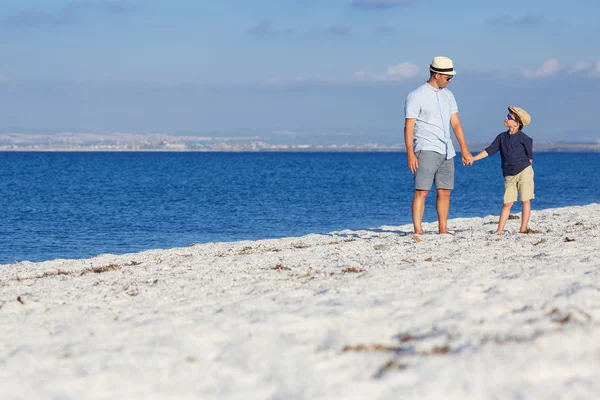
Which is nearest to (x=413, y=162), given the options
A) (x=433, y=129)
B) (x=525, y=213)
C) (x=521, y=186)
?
(x=433, y=129)

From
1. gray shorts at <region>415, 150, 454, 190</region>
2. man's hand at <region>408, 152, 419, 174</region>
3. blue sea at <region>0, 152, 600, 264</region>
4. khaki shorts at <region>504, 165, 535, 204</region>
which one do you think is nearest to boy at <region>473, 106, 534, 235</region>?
khaki shorts at <region>504, 165, 535, 204</region>

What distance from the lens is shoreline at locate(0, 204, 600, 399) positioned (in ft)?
13.0

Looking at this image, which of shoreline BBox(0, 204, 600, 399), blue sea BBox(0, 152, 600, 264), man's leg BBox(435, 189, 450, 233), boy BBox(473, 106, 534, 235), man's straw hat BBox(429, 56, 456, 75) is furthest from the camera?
blue sea BBox(0, 152, 600, 264)

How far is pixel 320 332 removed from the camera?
482 cm

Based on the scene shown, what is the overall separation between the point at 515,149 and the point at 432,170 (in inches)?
45.0

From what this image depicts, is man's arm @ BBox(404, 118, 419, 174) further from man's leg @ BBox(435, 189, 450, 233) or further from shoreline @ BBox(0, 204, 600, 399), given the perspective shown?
shoreline @ BBox(0, 204, 600, 399)

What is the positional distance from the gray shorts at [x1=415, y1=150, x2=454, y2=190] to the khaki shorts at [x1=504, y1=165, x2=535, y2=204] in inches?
32.0

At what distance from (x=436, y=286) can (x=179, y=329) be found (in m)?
2.03

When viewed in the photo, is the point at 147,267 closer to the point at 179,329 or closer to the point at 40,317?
the point at 40,317

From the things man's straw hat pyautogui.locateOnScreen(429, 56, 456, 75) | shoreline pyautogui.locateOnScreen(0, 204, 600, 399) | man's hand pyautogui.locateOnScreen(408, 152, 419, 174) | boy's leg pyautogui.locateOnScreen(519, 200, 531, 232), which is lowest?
shoreline pyautogui.locateOnScreen(0, 204, 600, 399)

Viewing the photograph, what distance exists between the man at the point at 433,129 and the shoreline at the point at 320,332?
2.41 m

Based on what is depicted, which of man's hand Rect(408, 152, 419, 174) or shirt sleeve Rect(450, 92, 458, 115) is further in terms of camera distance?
shirt sleeve Rect(450, 92, 458, 115)

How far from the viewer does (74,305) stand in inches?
246

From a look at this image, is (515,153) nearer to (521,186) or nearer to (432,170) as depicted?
(521,186)
